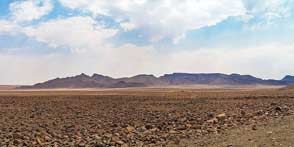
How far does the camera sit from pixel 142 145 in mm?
13711

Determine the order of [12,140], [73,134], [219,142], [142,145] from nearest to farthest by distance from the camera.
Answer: [219,142], [142,145], [12,140], [73,134]

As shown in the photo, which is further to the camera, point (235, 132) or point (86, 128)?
point (86, 128)

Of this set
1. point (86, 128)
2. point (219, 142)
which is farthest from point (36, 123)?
point (219, 142)

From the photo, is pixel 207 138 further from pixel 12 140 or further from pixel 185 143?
pixel 12 140

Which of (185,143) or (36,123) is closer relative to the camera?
(185,143)

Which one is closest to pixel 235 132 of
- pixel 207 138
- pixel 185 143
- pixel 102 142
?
pixel 207 138

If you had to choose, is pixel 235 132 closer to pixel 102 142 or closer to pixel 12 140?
pixel 102 142

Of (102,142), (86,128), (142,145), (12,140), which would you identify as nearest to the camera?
(142,145)

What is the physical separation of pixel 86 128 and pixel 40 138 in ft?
13.1

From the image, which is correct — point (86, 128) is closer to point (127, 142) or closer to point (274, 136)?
point (127, 142)

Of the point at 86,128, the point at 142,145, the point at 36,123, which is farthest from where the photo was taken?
the point at 36,123

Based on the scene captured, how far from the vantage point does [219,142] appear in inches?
496

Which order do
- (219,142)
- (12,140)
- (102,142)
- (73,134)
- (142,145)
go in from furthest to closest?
(73,134), (12,140), (102,142), (142,145), (219,142)

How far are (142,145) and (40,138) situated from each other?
4.44 metres
